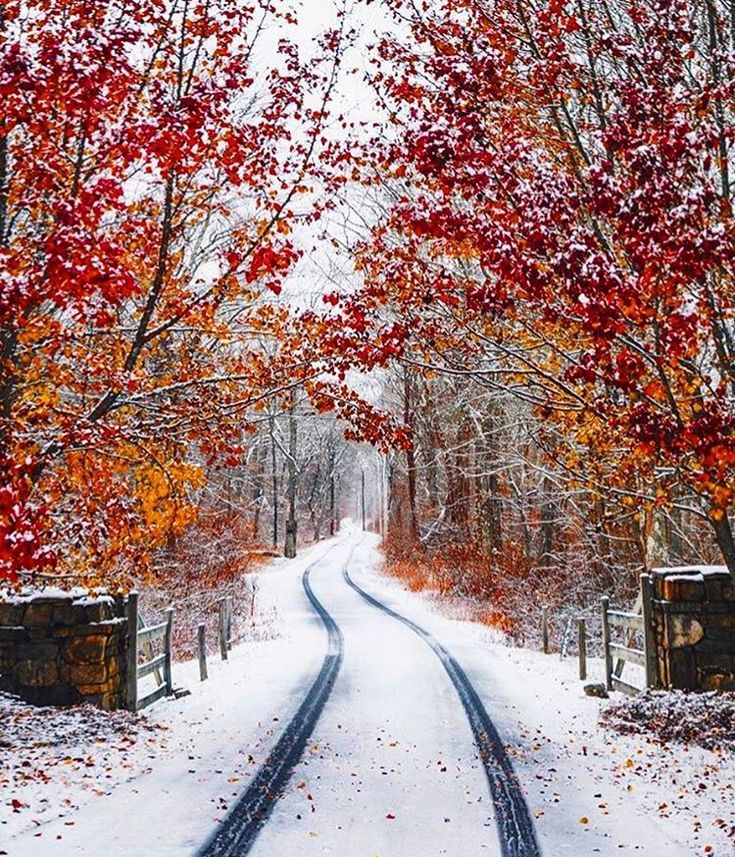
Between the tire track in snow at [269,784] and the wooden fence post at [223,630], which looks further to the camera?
the wooden fence post at [223,630]

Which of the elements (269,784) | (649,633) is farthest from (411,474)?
(269,784)

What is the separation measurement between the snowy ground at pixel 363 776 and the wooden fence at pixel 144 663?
0.34 m

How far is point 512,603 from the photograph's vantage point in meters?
20.9

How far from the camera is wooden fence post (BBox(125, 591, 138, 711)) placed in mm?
10414

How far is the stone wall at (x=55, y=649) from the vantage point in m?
9.63

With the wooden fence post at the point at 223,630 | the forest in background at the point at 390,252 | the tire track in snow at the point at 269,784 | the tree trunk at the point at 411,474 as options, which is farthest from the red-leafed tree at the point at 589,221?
the tree trunk at the point at 411,474

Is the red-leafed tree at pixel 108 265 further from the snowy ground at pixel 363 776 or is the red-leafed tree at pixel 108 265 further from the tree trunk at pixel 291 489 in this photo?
the tree trunk at pixel 291 489

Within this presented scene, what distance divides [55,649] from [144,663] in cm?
191

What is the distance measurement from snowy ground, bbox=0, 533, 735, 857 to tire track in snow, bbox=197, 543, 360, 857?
4.5 inches

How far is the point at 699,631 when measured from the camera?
34.7 ft

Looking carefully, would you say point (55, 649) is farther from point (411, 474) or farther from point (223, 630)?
point (411, 474)

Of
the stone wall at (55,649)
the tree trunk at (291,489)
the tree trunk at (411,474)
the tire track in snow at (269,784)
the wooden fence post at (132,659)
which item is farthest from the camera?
the tree trunk at (291,489)

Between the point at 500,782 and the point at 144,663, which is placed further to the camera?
the point at 144,663

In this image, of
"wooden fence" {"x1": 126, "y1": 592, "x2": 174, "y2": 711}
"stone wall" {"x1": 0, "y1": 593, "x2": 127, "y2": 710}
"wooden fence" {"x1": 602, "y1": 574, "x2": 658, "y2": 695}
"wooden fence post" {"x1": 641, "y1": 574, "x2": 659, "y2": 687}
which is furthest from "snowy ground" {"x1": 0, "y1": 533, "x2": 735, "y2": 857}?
"wooden fence post" {"x1": 641, "y1": 574, "x2": 659, "y2": 687}
